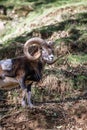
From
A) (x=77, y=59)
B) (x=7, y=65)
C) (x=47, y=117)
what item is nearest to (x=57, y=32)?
(x=77, y=59)

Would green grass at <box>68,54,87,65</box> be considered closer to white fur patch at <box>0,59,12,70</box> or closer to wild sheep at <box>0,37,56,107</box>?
wild sheep at <box>0,37,56,107</box>

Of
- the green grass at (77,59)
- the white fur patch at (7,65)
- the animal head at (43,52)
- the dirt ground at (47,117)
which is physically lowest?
the dirt ground at (47,117)

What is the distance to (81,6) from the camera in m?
19.2

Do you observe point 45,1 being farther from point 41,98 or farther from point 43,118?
point 43,118

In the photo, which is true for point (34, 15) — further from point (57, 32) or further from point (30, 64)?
point (30, 64)

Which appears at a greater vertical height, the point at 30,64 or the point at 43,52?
the point at 43,52

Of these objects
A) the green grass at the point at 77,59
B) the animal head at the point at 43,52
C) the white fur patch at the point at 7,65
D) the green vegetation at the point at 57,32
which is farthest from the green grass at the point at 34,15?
the animal head at the point at 43,52

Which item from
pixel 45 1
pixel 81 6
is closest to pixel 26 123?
pixel 81 6

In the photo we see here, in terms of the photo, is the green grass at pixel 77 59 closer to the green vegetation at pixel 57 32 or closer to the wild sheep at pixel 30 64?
the green vegetation at pixel 57 32

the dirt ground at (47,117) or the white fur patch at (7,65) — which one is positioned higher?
the white fur patch at (7,65)

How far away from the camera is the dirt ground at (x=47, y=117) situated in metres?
10.6

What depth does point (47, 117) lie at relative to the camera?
1095cm

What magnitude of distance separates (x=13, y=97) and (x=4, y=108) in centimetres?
95

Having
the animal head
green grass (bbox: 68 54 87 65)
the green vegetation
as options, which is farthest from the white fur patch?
green grass (bbox: 68 54 87 65)
